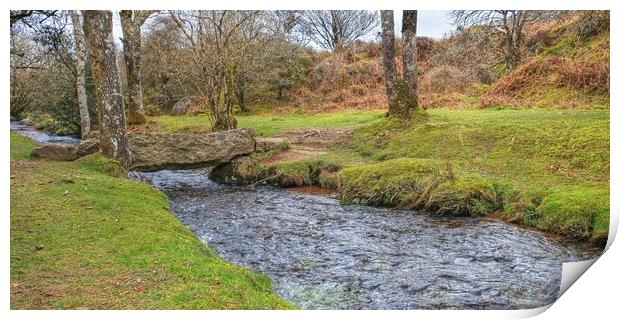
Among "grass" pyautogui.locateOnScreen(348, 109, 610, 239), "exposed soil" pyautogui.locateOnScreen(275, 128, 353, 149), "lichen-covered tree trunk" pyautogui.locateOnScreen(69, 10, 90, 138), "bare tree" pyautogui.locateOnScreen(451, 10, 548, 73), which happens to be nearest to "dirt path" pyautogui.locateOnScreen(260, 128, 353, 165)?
"exposed soil" pyautogui.locateOnScreen(275, 128, 353, 149)

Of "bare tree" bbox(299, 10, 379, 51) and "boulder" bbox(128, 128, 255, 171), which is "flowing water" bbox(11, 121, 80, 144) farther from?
"bare tree" bbox(299, 10, 379, 51)

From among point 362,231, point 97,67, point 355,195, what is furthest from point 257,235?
point 97,67

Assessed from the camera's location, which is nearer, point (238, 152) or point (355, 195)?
point (355, 195)

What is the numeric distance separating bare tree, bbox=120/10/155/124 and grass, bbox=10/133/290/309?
11183 mm

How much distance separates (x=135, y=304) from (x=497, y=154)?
27.2 ft

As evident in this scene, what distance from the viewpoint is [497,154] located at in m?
10.9

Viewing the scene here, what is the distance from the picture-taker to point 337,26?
21250mm

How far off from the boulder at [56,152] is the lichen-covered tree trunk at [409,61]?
27.6ft

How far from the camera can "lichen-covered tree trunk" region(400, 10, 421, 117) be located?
46.6 ft

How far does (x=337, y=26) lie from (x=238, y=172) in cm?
1055

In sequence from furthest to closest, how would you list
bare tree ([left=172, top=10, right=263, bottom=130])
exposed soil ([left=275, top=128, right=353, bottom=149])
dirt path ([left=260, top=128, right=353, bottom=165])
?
bare tree ([left=172, top=10, right=263, bottom=130]) < exposed soil ([left=275, top=128, right=353, bottom=149]) < dirt path ([left=260, top=128, right=353, bottom=165])

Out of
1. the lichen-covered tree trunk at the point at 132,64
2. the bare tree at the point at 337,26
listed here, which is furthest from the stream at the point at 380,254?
the bare tree at the point at 337,26
